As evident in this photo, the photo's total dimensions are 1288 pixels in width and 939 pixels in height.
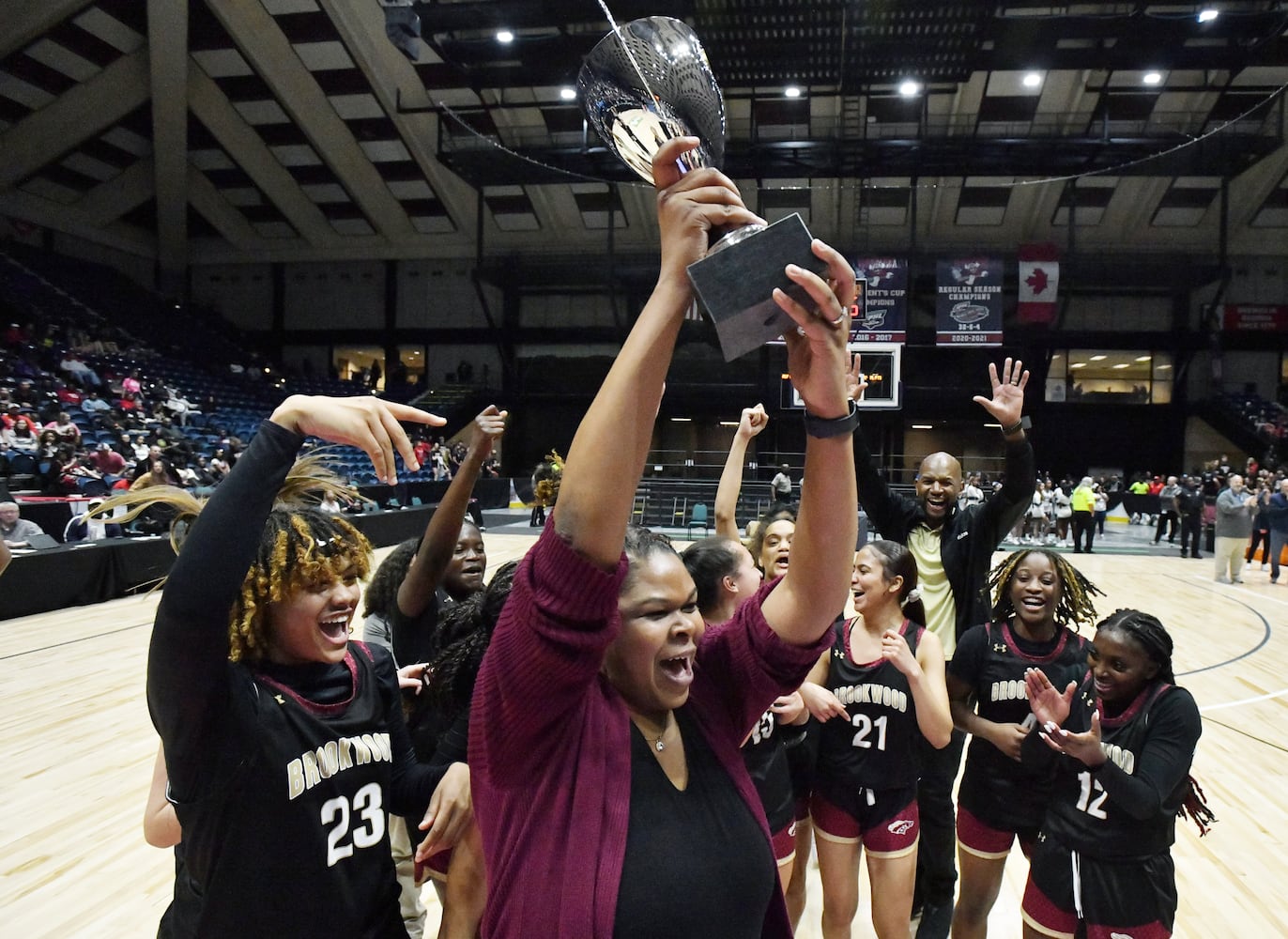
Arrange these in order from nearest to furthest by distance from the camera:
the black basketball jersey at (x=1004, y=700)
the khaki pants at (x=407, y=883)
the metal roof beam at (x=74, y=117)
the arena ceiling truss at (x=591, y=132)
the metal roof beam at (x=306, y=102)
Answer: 1. the black basketball jersey at (x=1004, y=700)
2. the khaki pants at (x=407, y=883)
3. the arena ceiling truss at (x=591, y=132)
4. the metal roof beam at (x=306, y=102)
5. the metal roof beam at (x=74, y=117)

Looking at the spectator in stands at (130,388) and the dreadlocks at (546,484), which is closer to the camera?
the dreadlocks at (546,484)

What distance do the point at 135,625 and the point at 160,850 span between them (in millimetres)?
5120

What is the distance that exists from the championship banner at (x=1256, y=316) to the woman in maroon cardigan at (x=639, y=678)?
2531cm

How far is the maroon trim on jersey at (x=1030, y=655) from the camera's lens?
9.07ft

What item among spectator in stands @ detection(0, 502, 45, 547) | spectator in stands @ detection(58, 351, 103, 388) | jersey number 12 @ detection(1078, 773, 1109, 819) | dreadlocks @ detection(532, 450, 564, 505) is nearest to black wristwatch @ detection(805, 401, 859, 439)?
jersey number 12 @ detection(1078, 773, 1109, 819)

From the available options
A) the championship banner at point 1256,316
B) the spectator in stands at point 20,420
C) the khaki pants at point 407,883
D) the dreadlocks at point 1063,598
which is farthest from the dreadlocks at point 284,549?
the championship banner at point 1256,316

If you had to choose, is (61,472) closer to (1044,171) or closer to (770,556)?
(770,556)

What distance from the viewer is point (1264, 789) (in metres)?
4.52

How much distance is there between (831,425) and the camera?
1.09m

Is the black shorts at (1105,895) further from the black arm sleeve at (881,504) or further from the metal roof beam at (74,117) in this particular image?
the metal roof beam at (74,117)

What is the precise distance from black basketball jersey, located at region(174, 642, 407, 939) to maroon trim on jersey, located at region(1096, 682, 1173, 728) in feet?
6.32

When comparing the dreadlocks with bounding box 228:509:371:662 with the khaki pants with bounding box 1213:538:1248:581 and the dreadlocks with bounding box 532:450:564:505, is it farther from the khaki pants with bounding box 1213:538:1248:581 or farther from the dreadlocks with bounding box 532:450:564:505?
the khaki pants with bounding box 1213:538:1248:581

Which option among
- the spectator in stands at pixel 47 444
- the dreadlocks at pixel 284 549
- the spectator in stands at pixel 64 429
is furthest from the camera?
the spectator in stands at pixel 64 429

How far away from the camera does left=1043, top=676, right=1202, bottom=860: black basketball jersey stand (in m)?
2.10
